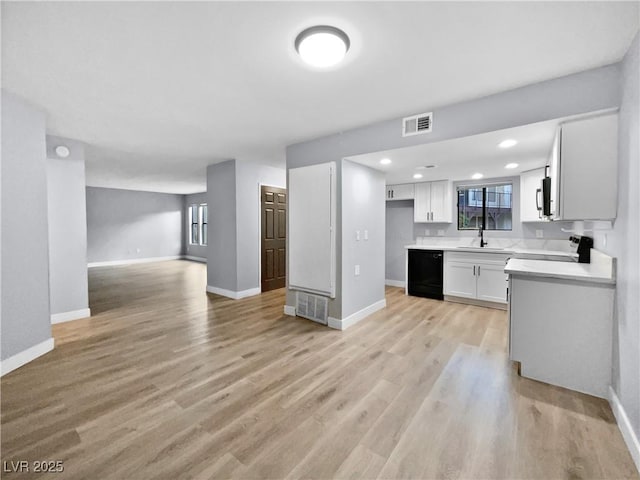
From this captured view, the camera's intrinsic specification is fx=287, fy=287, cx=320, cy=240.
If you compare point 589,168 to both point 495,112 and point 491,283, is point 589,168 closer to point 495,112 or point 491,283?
point 495,112

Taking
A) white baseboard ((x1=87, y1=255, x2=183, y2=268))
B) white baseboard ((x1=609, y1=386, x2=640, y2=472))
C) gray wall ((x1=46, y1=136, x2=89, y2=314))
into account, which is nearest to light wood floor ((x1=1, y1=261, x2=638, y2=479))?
white baseboard ((x1=609, y1=386, x2=640, y2=472))

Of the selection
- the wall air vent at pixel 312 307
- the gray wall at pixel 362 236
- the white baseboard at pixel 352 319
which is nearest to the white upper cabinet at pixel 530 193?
the gray wall at pixel 362 236

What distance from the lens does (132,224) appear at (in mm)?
9945

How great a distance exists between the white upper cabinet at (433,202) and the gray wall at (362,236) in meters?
1.43

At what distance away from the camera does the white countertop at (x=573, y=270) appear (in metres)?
2.15

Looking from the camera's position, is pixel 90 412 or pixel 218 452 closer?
pixel 218 452

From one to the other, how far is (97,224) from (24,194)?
7858mm

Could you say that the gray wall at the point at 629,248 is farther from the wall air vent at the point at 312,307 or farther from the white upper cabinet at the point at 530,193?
the wall air vent at the point at 312,307

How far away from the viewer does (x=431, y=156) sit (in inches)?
135

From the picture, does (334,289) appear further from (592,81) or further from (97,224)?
(97,224)

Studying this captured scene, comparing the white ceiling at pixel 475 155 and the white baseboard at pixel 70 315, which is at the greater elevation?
the white ceiling at pixel 475 155

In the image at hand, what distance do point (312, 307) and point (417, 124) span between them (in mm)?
2589

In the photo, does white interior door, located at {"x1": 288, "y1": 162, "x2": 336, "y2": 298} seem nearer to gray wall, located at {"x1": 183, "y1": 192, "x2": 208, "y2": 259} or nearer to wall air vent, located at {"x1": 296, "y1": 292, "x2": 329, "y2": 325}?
wall air vent, located at {"x1": 296, "y1": 292, "x2": 329, "y2": 325}

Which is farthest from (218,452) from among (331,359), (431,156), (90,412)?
(431,156)
